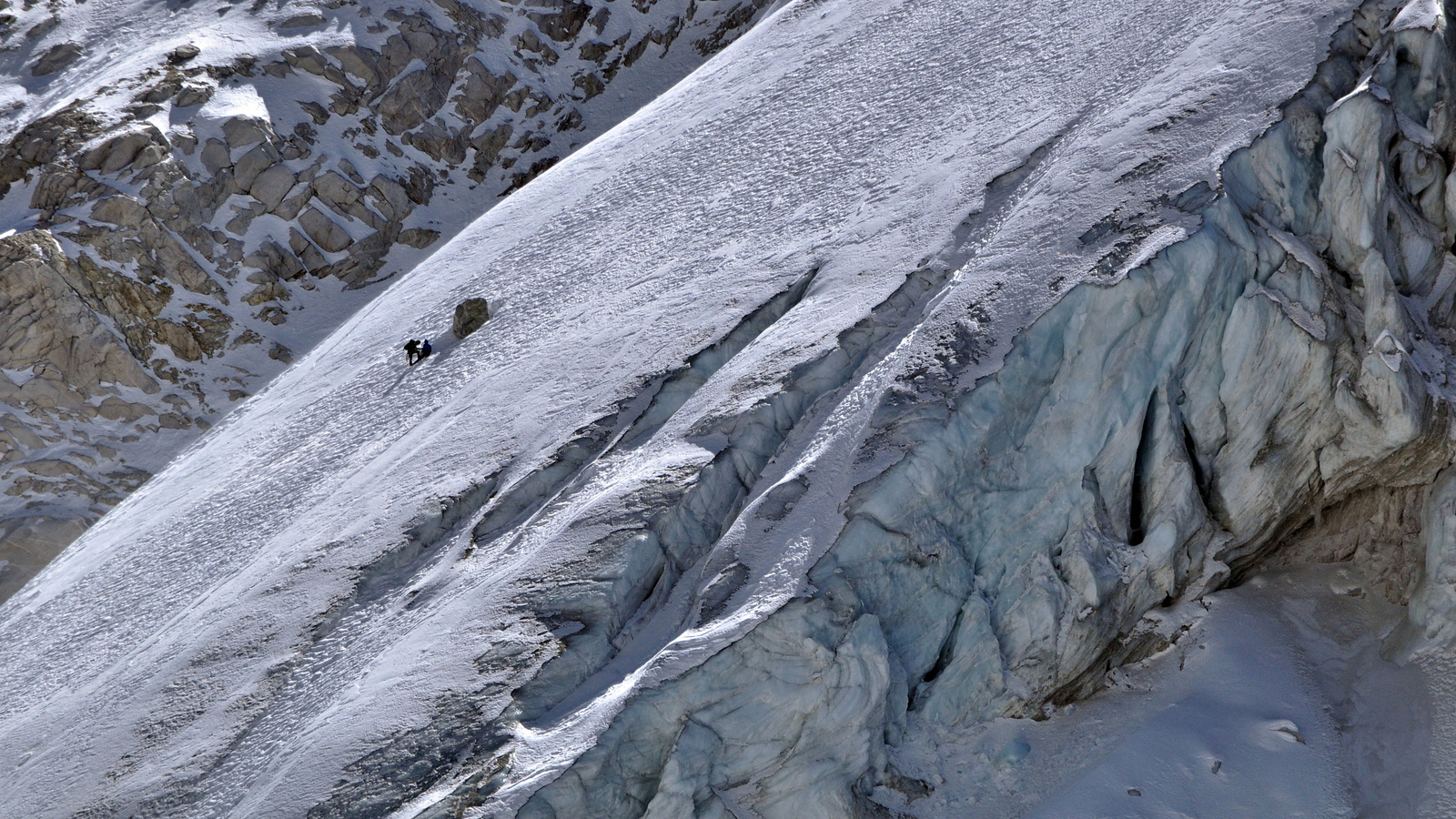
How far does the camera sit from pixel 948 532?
8352 millimetres

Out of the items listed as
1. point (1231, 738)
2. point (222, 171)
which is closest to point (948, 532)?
point (1231, 738)

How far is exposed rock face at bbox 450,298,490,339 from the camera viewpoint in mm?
13320

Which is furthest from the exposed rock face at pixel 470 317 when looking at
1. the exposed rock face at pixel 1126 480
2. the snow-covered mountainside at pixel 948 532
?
the exposed rock face at pixel 1126 480

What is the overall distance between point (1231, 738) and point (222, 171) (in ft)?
72.2

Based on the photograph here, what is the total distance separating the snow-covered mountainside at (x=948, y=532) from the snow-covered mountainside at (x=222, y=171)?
1043cm

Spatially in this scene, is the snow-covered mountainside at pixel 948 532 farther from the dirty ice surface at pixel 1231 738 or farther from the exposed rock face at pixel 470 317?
the exposed rock face at pixel 470 317

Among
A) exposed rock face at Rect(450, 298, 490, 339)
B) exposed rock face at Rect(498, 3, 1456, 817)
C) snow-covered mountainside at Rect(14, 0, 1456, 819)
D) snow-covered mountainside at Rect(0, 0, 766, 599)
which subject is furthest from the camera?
snow-covered mountainside at Rect(0, 0, 766, 599)

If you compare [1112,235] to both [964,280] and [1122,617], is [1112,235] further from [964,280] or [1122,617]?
[1122,617]

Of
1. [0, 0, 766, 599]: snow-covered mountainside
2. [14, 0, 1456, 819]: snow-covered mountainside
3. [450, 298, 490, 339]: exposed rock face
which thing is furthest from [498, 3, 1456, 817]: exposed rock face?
[0, 0, 766, 599]: snow-covered mountainside

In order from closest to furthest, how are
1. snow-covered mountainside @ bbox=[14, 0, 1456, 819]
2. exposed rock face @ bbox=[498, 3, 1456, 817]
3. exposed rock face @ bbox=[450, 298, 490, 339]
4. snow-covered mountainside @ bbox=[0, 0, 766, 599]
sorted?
1. exposed rock face @ bbox=[498, 3, 1456, 817]
2. snow-covered mountainside @ bbox=[14, 0, 1456, 819]
3. exposed rock face @ bbox=[450, 298, 490, 339]
4. snow-covered mountainside @ bbox=[0, 0, 766, 599]

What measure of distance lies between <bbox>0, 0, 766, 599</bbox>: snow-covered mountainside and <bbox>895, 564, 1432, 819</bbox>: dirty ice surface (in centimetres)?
1698

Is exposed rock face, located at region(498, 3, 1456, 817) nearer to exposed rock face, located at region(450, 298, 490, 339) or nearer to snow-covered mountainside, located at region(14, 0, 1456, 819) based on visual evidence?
snow-covered mountainside, located at region(14, 0, 1456, 819)

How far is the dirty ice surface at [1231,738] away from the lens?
25.2 feet

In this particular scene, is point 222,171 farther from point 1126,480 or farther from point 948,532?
point 1126,480
